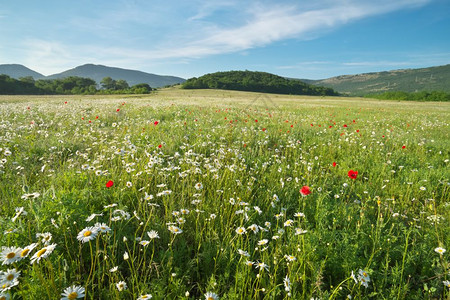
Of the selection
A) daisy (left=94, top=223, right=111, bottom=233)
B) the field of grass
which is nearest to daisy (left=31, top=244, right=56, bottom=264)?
the field of grass

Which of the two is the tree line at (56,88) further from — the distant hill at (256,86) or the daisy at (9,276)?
the daisy at (9,276)

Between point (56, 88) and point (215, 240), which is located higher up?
point (56, 88)

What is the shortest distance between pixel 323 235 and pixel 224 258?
1128 millimetres

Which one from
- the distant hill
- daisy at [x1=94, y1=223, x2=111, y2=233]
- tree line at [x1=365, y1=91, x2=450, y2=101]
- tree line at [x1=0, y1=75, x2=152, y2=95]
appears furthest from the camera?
the distant hill

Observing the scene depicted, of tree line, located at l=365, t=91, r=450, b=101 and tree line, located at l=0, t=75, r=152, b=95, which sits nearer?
tree line, located at l=0, t=75, r=152, b=95

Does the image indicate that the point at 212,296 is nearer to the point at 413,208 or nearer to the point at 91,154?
the point at 413,208

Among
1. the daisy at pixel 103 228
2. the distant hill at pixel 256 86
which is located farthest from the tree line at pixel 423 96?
the daisy at pixel 103 228

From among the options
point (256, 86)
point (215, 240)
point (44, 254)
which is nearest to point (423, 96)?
point (256, 86)

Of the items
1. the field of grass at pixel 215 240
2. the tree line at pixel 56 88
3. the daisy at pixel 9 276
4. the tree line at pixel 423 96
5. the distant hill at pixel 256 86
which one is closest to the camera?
the daisy at pixel 9 276

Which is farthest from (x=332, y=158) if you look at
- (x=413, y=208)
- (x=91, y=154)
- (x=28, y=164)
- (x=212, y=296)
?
(x=28, y=164)

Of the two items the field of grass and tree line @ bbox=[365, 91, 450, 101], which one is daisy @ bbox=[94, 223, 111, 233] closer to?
the field of grass

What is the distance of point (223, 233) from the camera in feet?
8.51

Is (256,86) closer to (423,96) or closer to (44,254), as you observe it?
(423,96)

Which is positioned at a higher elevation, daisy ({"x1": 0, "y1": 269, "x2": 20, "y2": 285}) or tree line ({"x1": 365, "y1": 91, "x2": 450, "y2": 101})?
tree line ({"x1": 365, "y1": 91, "x2": 450, "y2": 101})
